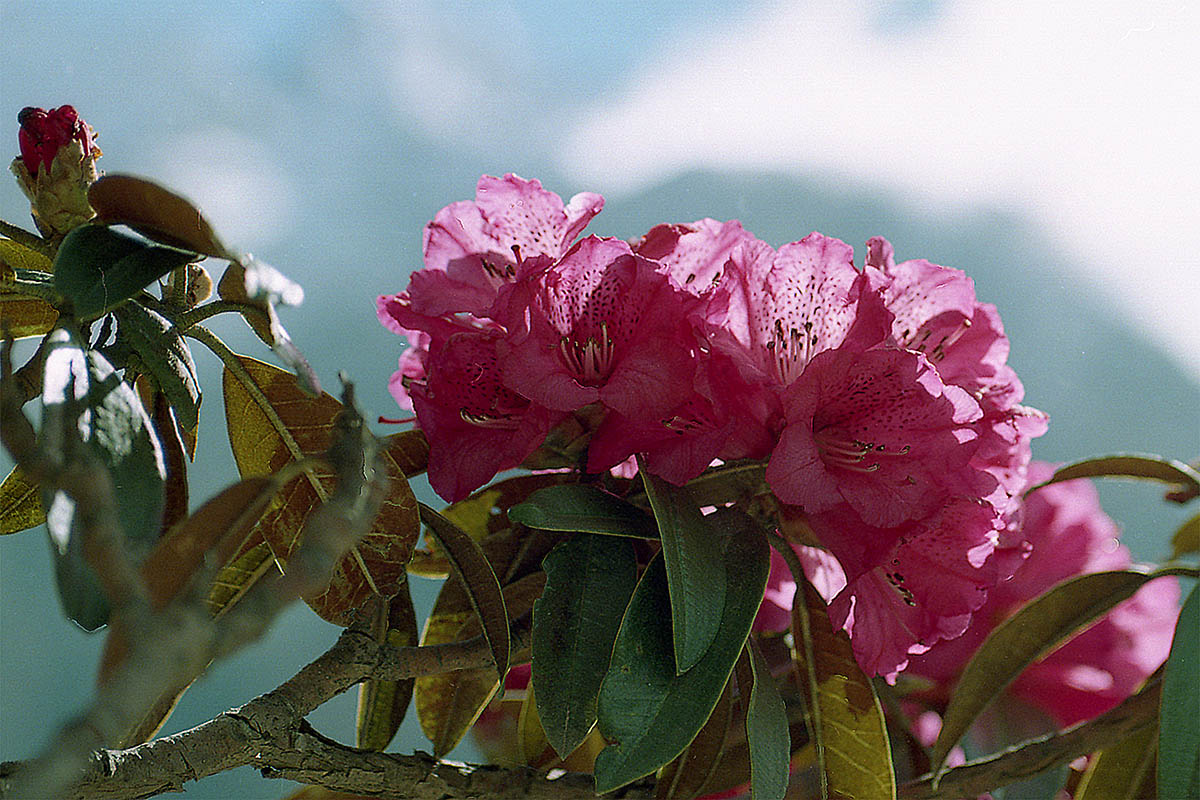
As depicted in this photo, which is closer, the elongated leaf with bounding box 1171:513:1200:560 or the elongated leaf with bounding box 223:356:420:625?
the elongated leaf with bounding box 223:356:420:625

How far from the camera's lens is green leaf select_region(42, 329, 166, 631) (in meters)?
0.41

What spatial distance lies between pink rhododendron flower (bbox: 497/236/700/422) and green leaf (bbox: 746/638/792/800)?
0.17 m

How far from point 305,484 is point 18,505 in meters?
0.20

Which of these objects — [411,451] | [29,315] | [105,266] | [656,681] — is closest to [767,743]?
[656,681]

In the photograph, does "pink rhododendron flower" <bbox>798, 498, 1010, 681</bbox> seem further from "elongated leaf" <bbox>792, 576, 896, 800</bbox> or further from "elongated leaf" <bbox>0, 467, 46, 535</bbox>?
"elongated leaf" <bbox>0, 467, 46, 535</bbox>

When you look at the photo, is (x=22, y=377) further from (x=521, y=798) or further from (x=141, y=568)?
(x=521, y=798)

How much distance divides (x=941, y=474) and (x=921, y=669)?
29 centimetres

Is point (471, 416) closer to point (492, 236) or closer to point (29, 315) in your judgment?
point (492, 236)

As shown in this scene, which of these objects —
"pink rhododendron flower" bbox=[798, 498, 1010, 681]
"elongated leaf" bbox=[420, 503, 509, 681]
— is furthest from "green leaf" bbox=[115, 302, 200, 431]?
"pink rhododendron flower" bbox=[798, 498, 1010, 681]

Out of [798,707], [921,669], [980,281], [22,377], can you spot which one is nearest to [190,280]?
[22,377]

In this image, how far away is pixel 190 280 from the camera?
59 centimetres

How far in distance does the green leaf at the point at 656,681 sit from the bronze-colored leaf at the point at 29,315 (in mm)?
392

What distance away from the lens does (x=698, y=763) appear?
65cm

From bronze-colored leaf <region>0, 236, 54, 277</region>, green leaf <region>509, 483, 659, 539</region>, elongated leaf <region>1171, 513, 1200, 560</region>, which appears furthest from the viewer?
elongated leaf <region>1171, 513, 1200, 560</region>
